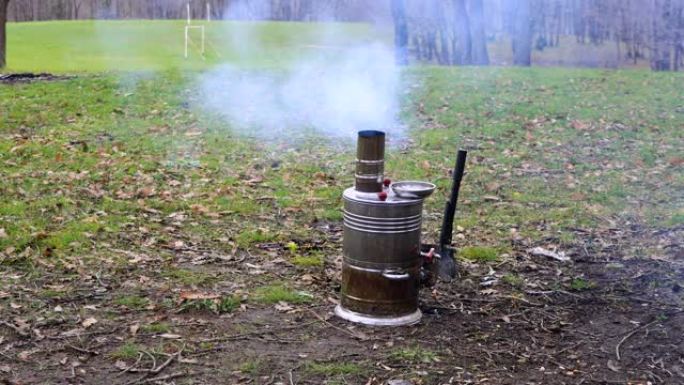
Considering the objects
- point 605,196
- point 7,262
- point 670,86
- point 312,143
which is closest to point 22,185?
point 7,262

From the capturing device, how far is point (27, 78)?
14.5m

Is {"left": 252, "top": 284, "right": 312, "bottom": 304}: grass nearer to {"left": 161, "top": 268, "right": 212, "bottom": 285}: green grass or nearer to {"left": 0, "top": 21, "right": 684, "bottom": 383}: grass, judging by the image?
{"left": 0, "top": 21, "right": 684, "bottom": 383}: grass

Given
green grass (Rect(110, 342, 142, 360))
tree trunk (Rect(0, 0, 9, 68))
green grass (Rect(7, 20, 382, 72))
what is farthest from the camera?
tree trunk (Rect(0, 0, 9, 68))

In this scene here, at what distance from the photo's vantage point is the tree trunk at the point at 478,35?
10459mm

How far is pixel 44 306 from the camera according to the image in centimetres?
530

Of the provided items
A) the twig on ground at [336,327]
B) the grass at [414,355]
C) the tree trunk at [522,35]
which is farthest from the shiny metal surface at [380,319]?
the tree trunk at [522,35]

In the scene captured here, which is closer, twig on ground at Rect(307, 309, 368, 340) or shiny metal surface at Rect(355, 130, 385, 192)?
twig on ground at Rect(307, 309, 368, 340)

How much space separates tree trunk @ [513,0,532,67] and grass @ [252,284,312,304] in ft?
15.0

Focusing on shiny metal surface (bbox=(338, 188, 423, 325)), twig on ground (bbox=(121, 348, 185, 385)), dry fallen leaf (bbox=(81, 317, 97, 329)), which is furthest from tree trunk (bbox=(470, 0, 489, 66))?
Answer: twig on ground (bbox=(121, 348, 185, 385))

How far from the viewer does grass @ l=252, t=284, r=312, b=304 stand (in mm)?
5544

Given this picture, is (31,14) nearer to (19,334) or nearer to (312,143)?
(312,143)

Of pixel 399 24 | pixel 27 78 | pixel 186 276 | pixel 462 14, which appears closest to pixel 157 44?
pixel 27 78

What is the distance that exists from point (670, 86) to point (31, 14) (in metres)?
14.6

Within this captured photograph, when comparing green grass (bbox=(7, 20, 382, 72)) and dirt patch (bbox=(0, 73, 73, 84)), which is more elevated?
green grass (bbox=(7, 20, 382, 72))
